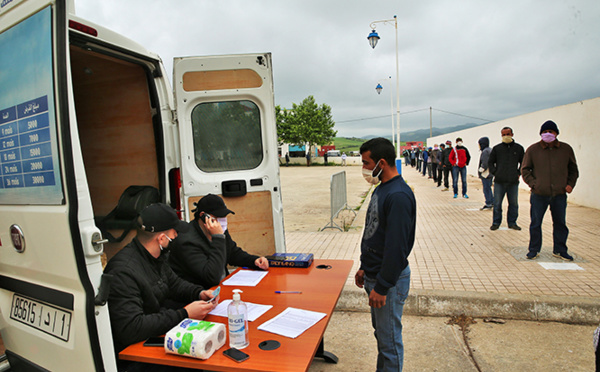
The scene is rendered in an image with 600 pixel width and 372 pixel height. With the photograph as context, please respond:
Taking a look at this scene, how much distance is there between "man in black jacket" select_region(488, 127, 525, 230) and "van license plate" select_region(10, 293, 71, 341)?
295 inches

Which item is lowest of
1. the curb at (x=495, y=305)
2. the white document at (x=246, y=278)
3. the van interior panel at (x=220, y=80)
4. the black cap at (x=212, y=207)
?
the curb at (x=495, y=305)

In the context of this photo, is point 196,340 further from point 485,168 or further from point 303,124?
point 303,124

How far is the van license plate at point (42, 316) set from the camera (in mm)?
2198

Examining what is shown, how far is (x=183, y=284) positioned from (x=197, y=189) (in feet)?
4.55

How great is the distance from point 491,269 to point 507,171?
115 inches

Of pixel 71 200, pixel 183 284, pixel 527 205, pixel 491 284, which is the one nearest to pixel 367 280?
pixel 183 284

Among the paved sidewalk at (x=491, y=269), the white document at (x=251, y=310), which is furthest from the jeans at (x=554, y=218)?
the white document at (x=251, y=310)

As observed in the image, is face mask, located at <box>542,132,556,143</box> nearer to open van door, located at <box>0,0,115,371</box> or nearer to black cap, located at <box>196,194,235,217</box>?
black cap, located at <box>196,194,235,217</box>

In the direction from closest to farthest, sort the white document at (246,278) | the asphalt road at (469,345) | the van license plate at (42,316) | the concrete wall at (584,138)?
the van license plate at (42,316), the white document at (246,278), the asphalt road at (469,345), the concrete wall at (584,138)

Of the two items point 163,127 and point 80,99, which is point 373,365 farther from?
point 80,99

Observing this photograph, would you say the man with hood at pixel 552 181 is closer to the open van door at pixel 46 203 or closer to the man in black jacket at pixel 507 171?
the man in black jacket at pixel 507 171

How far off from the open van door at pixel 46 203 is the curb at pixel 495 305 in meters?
3.06

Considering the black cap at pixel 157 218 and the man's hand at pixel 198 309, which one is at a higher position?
the black cap at pixel 157 218

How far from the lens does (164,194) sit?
13.5ft
